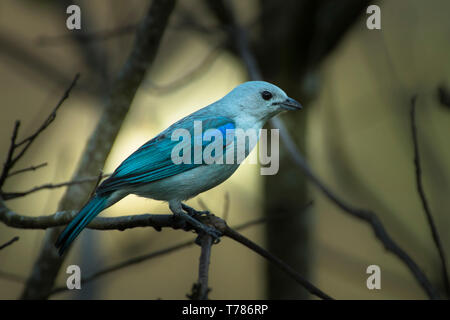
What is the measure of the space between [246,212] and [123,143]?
195 cm

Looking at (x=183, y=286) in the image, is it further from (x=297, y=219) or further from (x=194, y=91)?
(x=194, y=91)

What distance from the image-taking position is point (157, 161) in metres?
3.33

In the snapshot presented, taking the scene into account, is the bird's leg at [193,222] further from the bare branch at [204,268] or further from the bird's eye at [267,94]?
the bird's eye at [267,94]

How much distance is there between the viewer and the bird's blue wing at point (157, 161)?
122 inches

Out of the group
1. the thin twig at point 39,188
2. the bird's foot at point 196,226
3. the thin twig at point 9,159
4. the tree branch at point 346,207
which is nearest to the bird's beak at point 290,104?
the tree branch at point 346,207

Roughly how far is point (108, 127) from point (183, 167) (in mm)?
660

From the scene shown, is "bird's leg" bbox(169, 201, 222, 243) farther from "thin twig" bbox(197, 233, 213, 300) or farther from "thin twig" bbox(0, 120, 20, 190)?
"thin twig" bbox(0, 120, 20, 190)

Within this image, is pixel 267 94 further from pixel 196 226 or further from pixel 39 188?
pixel 39 188

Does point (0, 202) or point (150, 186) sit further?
point (150, 186)

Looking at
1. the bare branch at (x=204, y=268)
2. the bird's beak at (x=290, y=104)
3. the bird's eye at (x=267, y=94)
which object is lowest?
the bare branch at (x=204, y=268)

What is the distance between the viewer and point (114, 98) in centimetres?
355

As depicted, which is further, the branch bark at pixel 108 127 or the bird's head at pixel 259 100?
the bird's head at pixel 259 100
